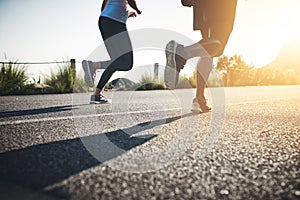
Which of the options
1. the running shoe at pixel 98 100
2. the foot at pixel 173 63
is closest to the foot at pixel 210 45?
the foot at pixel 173 63

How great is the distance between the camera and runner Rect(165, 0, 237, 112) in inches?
134

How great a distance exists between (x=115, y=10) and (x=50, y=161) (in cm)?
302

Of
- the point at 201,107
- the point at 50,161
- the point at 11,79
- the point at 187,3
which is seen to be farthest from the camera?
the point at 11,79

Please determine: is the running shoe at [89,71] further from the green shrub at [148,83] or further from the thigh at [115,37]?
the green shrub at [148,83]

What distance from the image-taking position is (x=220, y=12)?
135 inches

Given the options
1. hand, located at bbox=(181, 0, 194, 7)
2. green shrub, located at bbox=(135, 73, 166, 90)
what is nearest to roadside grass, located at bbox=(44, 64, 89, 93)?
green shrub, located at bbox=(135, 73, 166, 90)

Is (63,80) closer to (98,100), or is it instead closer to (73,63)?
(73,63)

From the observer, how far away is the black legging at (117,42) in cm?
404

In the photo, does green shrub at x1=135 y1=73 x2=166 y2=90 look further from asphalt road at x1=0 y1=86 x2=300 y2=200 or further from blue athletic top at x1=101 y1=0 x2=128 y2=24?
asphalt road at x1=0 y1=86 x2=300 y2=200

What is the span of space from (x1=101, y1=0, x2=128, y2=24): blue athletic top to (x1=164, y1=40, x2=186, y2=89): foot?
961 mm

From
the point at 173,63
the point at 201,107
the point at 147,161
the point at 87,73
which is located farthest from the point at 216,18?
the point at 147,161

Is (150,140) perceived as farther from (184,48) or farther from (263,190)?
(184,48)

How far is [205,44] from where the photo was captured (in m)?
3.40

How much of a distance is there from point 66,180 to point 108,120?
163 cm
